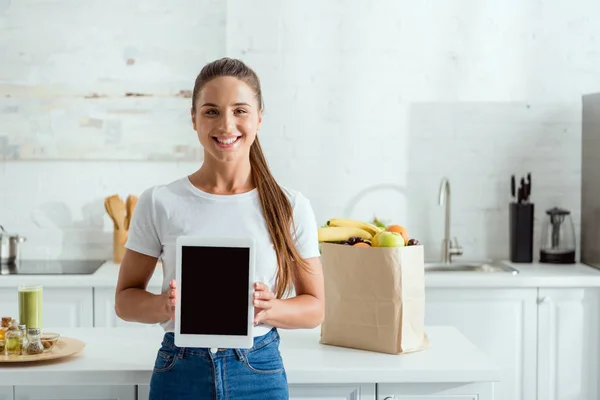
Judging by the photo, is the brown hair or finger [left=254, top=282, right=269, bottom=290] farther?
the brown hair

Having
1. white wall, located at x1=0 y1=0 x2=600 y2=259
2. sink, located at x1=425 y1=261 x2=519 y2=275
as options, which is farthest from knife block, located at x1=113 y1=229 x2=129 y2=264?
sink, located at x1=425 y1=261 x2=519 y2=275

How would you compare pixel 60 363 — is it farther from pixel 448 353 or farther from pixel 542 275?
pixel 542 275

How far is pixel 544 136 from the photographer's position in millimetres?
3865

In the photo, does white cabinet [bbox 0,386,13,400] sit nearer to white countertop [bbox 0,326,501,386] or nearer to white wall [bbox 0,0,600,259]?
white countertop [bbox 0,326,501,386]

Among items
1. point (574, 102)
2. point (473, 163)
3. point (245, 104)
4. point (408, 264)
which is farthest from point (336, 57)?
point (245, 104)

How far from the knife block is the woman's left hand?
2.12 meters

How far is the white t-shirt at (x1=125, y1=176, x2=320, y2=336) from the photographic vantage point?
1671 millimetres

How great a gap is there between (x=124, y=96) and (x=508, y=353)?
2.00m

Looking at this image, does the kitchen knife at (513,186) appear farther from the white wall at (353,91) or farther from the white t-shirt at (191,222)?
the white t-shirt at (191,222)

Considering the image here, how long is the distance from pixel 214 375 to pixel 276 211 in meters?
0.35

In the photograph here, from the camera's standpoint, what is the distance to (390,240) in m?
2.01

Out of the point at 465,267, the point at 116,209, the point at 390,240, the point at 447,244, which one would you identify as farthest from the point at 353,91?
the point at 390,240

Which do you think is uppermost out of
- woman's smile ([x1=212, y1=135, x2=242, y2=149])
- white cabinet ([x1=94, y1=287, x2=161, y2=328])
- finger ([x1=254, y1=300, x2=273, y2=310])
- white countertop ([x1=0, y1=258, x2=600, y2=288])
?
woman's smile ([x1=212, y1=135, x2=242, y2=149])

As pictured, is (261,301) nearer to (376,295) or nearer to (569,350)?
(376,295)
